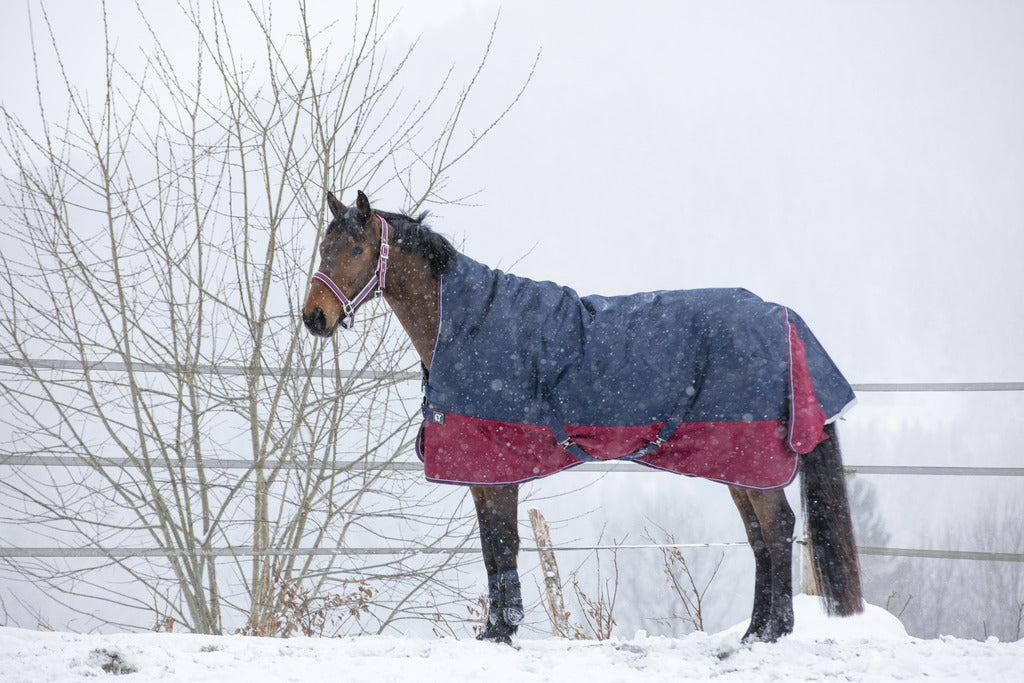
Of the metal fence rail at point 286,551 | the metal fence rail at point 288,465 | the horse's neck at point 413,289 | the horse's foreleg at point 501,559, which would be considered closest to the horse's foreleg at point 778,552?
the horse's foreleg at point 501,559

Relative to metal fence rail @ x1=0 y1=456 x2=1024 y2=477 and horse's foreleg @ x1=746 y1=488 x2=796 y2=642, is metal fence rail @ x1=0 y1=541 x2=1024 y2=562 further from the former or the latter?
horse's foreleg @ x1=746 y1=488 x2=796 y2=642

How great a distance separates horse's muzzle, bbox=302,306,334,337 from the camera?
2545 mm

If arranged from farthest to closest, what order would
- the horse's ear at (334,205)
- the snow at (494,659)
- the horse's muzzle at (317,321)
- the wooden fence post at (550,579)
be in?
the wooden fence post at (550,579) → the horse's ear at (334,205) → the horse's muzzle at (317,321) → the snow at (494,659)

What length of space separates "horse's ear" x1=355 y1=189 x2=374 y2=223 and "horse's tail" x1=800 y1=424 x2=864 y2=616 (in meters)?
1.89

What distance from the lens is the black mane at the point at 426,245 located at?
270 cm

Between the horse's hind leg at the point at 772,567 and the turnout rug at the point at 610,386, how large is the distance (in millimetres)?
150

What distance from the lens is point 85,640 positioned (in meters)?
2.33

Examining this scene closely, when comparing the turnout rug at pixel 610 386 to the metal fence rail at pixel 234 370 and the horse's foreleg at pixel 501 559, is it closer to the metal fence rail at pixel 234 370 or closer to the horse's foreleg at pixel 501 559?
the horse's foreleg at pixel 501 559

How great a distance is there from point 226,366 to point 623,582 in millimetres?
17950

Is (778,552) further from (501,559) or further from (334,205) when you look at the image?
(334,205)

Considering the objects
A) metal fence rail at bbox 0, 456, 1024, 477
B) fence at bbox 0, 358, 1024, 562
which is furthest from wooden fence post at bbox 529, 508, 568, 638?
metal fence rail at bbox 0, 456, 1024, 477

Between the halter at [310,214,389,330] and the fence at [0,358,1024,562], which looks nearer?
the halter at [310,214,389,330]

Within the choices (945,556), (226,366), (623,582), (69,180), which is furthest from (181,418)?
(623,582)

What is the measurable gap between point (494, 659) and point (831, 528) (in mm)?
1394
